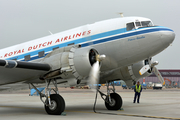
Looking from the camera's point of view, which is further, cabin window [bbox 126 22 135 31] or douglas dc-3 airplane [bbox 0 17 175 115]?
cabin window [bbox 126 22 135 31]

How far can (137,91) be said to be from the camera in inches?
834

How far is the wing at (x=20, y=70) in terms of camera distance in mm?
10761

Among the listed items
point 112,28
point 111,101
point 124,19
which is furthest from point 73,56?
point 111,101

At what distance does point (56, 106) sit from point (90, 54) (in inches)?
119

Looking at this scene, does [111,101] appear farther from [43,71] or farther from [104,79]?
[43,71]

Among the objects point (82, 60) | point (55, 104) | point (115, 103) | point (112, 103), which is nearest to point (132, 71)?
point (115, 103)

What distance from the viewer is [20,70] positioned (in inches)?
450

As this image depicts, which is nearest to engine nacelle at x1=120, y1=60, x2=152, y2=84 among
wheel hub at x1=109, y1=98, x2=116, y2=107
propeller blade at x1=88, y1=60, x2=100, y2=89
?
wheel hub at x1=109, y1=98, x2=116, y2=107

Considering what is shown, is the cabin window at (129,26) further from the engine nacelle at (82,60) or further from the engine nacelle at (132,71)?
the engine nacelle at (132,71)

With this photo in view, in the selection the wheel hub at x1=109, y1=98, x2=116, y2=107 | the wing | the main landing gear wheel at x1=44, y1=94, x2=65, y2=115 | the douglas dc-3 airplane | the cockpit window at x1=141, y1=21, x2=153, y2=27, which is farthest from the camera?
the wheel hub at x1=109, y1=98, x2=116, y2=107

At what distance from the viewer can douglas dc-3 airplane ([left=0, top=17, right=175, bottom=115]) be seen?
11039mm

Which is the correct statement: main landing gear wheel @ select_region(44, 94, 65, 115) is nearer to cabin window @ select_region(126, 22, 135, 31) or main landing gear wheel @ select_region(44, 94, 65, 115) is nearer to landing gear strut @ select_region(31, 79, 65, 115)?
landing gear strut @ select_region(31, 79, 65, 115)

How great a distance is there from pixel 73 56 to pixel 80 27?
2.63 m

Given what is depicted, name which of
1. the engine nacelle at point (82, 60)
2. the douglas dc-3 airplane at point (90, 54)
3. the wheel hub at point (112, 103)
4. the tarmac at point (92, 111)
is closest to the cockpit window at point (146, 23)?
the douglas dc-3 airplane at point (90, 54)
